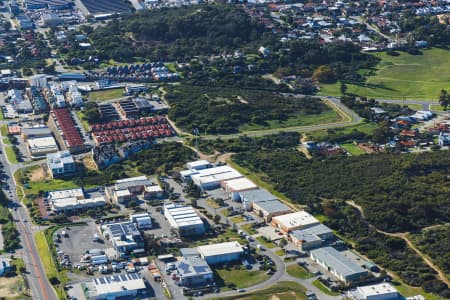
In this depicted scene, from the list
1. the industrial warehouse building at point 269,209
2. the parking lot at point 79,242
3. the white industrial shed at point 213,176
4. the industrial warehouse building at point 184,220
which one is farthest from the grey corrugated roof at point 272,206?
the parking lot at point 79,242

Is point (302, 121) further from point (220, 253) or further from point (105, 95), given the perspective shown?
point (220, 253)

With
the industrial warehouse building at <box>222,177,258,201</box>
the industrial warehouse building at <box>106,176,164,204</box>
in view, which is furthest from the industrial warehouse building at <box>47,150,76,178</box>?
the industrial warehouse building at <box>222,177,258,201</box>

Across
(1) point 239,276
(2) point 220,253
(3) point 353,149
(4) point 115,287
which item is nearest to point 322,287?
(1) point 239,276

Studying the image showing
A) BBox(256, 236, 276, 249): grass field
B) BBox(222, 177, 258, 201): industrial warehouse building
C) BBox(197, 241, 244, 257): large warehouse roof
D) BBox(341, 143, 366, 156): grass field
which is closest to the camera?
BBox(197, 241, 244, 257): large warehouse roof

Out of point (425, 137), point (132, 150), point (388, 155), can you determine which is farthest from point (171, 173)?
point (425, 137)

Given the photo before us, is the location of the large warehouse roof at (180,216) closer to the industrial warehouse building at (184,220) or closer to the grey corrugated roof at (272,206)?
the industrial warehouse building at (184,220)

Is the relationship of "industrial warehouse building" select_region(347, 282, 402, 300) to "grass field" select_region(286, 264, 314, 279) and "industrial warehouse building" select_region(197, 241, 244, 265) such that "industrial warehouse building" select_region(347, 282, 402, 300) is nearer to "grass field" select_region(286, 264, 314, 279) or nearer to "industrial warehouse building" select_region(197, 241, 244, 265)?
"grass field" select_region(286, 264, 314, 279)

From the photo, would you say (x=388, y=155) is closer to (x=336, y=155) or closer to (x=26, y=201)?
(x=336, y=155)
